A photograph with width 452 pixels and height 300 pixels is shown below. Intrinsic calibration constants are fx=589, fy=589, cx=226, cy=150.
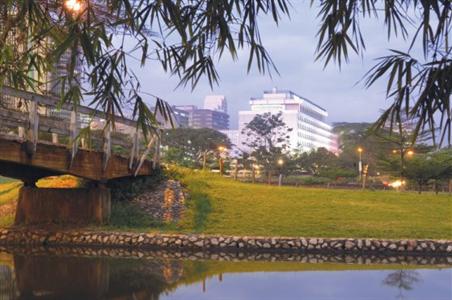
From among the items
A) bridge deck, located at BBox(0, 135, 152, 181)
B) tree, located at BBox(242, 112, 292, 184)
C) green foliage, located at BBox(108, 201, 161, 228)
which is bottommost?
green foliage, located at BBox(108, 201, 161, 228)

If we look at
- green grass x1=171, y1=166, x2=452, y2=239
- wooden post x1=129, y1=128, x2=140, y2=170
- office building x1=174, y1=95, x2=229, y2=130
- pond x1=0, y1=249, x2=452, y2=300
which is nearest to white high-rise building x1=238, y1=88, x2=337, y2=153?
office building x1=174, y1=95, x2=229, y2=130

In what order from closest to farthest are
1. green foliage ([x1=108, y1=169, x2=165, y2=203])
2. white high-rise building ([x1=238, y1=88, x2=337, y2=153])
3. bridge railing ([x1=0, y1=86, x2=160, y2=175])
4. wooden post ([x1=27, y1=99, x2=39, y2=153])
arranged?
bridge railing ([x1=0, y1=86, x2=160, y2=175]) < wooden post ([x1=27, y1=99, x2=39, y2=153]) < green foliage ([x1=108, y1=169, x2=165, y2=203]) < white high-rise building ([x1=238, y1=88, x2=337, y2=153])

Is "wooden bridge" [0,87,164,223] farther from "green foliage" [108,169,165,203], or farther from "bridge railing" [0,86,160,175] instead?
"green foliage" [108,169,165,203]

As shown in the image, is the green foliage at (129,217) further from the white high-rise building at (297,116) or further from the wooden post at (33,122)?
the white high-rise building at (297,116)

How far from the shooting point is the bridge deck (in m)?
13.2

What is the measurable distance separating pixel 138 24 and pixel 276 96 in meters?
111

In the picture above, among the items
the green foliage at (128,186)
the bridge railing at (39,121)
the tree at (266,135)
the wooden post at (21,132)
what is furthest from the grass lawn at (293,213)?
the tree at (266,135)

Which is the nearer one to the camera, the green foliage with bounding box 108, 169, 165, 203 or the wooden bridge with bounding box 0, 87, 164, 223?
the wooden bridge with bounding box 0, 87, 164, 223

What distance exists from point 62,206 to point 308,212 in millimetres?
8297

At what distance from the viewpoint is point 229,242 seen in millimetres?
16625

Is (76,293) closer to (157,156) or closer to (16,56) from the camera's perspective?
(16,56)

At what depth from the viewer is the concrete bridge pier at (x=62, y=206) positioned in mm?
17938

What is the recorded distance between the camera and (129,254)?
50.3ft

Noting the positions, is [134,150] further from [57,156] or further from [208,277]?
[208,277]
